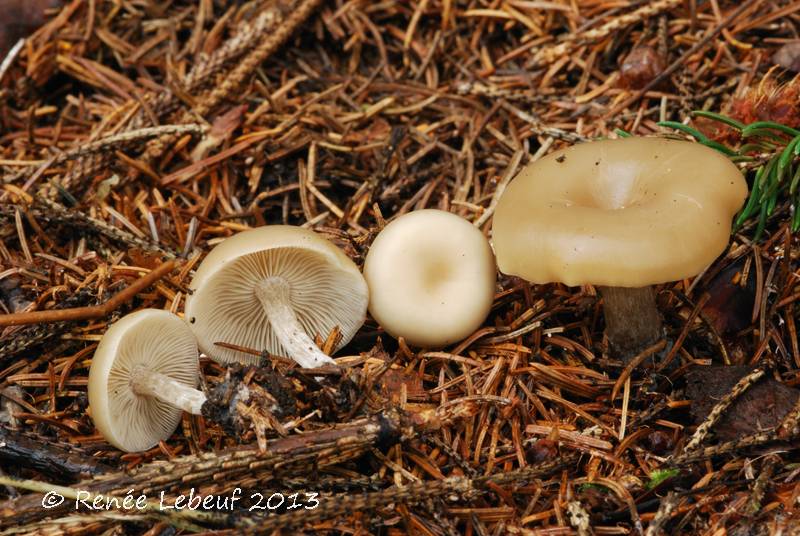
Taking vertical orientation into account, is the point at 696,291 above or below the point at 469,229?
below

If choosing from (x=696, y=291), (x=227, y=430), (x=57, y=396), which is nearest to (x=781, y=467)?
(x=696, y=291)

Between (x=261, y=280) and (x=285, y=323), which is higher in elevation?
(x=261, y=280)

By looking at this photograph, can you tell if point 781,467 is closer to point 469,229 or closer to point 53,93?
point 469,229

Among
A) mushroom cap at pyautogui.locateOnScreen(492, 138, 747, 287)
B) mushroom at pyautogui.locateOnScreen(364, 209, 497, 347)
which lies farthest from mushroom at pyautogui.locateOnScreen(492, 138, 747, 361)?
mushroom at pyautogui.locateOnScreen(364, 209, 497, 347)

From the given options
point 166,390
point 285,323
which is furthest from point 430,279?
point 166,390

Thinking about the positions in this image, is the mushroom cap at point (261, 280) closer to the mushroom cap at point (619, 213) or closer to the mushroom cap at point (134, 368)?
the mushroom cap at point (134, 368)

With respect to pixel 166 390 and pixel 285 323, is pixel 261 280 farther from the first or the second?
pixel 166 390
